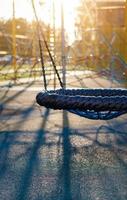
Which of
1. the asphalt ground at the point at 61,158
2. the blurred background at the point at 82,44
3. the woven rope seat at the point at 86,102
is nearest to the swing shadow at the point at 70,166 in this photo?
the asphalt ground at the point at 61,158

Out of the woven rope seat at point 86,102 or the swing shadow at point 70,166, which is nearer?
the swing shadow at point 70,166

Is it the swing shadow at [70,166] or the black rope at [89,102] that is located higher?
the black rope at [89,102]

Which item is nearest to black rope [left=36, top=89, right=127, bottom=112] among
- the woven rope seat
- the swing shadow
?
the woven rope seat

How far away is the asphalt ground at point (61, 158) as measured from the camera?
4219 millimetres

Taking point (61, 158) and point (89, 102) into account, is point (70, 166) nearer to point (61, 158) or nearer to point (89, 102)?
point (61, 158)

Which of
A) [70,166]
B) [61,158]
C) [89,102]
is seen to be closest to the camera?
[89,102]

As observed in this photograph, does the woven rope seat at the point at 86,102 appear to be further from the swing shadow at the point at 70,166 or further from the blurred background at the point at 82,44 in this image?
the blurred background at the point at 82,44

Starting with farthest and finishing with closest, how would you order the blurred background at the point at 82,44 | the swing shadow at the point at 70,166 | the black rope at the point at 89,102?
1. the blurred background at the point at 82,44
2. the black rope at the point at 89,102
3. the swing shadow at the point at 70,166

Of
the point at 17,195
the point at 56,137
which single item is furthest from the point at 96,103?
the point at 56,137

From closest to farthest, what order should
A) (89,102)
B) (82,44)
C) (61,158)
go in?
1. (89,102)
2. (61,158)
3. (82,44)

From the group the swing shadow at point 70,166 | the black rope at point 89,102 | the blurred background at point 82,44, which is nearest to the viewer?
the swing shadow at point 70,166

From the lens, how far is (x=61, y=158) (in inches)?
215

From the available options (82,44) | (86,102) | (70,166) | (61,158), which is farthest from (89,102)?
(82,44)

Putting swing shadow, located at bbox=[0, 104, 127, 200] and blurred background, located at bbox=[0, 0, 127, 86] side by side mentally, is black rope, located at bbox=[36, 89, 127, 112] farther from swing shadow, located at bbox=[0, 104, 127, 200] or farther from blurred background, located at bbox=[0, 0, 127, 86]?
blurred background, located at bbox=[0, 0, 127, 86]
